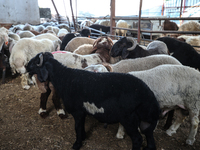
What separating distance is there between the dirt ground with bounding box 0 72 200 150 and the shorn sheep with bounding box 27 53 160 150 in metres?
0.43

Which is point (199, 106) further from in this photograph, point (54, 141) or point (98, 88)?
point (54, 141)

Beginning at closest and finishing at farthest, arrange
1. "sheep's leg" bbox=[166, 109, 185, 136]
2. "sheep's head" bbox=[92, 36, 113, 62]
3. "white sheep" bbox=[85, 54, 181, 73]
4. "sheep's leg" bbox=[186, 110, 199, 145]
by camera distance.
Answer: "sheep's leg" bbox=[186, 110, 199, 145] < "sheep's leg" bbox=[166, 109, 185, 136] < "white sheep" bbox=[85, 54, 181, 73] < "sheep's head" bbox=[92, 36, 113, 62]

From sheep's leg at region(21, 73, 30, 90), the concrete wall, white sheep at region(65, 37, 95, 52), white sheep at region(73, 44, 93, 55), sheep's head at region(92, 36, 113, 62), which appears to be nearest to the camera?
sheep's head at region(92, 36, 113, 62)

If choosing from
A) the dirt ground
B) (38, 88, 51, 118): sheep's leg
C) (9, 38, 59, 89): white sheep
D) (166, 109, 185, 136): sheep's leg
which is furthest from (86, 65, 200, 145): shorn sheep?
(9, 38, 59, 89): white sheep

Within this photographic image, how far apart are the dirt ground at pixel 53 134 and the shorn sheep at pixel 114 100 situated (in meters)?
0.43

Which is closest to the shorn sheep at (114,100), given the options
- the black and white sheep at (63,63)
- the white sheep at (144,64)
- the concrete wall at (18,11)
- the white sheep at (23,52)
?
the black and white sheep at (63,63)

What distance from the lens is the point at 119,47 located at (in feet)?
12.7

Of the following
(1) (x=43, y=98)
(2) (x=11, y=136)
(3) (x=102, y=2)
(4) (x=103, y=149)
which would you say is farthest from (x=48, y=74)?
(3) (x=102, y=2)

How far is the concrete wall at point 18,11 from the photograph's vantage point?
12.8m

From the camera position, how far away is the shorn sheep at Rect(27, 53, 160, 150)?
192cm

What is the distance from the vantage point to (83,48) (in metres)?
4.40

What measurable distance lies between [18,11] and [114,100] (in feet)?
51.7

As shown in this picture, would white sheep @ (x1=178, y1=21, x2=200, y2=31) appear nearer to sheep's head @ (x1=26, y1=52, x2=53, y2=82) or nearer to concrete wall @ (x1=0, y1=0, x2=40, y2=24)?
sheep's head @ (x1=26, y1=52, x2=53, y2=82)

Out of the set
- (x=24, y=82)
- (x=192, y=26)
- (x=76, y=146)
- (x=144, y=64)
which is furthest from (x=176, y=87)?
(x=192, y=26)
